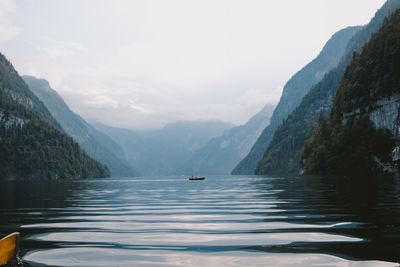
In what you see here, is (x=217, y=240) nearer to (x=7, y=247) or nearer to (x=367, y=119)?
(x=7, y=247)

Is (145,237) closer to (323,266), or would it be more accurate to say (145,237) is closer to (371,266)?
(323,266)

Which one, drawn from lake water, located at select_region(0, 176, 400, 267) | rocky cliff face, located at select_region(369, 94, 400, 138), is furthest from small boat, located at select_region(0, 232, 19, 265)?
rocky cliff face, located at select_region(369, 94, 400, 138)

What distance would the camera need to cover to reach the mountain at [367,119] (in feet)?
412

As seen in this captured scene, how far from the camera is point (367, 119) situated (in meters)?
140

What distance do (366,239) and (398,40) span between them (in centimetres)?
13740

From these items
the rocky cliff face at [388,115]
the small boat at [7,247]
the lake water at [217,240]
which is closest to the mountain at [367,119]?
the rocky cliff face at [388,115]

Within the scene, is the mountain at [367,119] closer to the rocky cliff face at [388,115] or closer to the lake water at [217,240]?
the rocky cliff face at [388,115]

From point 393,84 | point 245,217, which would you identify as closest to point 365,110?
point 393,84

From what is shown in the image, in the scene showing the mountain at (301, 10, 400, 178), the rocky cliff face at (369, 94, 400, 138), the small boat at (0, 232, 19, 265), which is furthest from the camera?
the mountain at (301, 10, 400, 178)

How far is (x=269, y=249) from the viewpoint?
12492 mm

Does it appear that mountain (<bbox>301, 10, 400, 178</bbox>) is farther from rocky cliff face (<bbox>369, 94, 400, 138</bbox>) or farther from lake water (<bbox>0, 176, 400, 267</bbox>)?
lake water (<bbox>0, 176, 400, 267</bbox>)

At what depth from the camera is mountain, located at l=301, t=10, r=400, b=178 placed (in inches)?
4948

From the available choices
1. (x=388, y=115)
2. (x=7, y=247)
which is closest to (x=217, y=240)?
(x=7, y=247)

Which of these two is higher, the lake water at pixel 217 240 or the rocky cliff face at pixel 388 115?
the rocky cliff face at pixel 388 115
